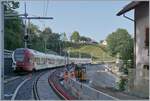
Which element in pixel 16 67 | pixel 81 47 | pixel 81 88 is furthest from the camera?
pixel 81 47

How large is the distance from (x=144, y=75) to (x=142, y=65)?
1455 millimetres

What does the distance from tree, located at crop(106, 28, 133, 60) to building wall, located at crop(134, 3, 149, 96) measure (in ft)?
41.5

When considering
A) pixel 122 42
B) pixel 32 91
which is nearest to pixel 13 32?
pixel 122 42

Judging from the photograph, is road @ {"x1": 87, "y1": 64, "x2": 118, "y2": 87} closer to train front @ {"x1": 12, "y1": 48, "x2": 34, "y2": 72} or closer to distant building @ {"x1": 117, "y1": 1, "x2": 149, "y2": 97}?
train front @ {"x1": 12, "y1": 48, "x2": 34, "y2": 72}

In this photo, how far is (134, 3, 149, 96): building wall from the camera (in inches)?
831

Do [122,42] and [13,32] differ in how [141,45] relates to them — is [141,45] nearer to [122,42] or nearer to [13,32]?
[122,42]

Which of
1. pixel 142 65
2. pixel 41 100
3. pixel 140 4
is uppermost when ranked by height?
pixel 140 4

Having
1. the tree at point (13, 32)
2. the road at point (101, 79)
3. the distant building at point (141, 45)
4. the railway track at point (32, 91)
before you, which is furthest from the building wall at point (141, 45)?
the tree at point (13, 32)

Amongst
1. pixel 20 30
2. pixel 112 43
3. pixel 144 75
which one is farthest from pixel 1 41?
pixel 20 30

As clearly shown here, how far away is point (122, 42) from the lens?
37.5 meters

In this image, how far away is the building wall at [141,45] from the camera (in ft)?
69.3

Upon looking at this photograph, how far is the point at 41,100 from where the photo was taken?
21.5m

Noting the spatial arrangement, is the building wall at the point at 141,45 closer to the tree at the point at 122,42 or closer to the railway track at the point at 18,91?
the railway track at the point at 18,91

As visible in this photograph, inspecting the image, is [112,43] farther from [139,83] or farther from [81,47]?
[81,47]
